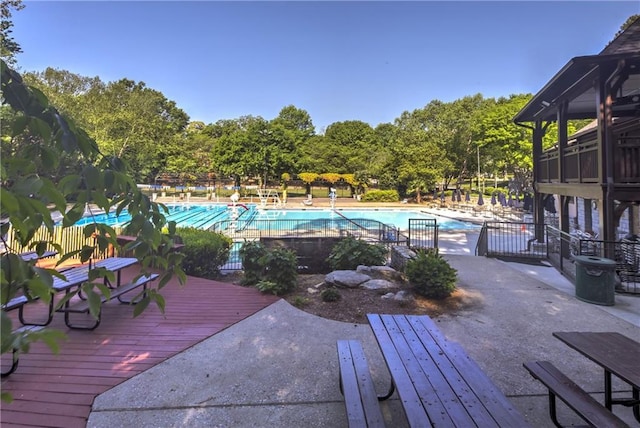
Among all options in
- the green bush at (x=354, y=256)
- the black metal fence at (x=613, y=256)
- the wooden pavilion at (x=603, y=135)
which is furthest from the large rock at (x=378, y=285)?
the wooden pavilion at (x=603, y=135)

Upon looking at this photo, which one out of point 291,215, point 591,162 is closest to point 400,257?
point 591,162

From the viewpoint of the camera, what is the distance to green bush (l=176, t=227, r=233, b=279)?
734 cm

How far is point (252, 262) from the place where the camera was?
263 inches

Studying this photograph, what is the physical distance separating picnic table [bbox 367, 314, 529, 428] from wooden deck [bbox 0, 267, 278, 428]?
2037 millimetres

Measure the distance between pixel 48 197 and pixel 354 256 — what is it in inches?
279

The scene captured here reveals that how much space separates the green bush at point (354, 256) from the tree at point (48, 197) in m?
6.63

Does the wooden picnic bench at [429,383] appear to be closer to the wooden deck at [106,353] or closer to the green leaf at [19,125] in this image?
the wooden deck at [106,353]

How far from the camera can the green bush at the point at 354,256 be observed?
764cm

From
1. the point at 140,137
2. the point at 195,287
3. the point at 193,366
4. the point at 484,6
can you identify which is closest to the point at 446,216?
the point at 484,6

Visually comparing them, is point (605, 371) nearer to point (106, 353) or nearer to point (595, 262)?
point (595, 262)

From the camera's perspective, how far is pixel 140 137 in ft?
100

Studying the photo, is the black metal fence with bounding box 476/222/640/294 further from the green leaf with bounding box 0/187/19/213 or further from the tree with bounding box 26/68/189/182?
the tree with bounding box 26/68/189/182

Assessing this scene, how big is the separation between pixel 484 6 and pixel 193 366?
40.8 ft

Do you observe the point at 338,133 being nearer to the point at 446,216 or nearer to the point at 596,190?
the point at 446,216
